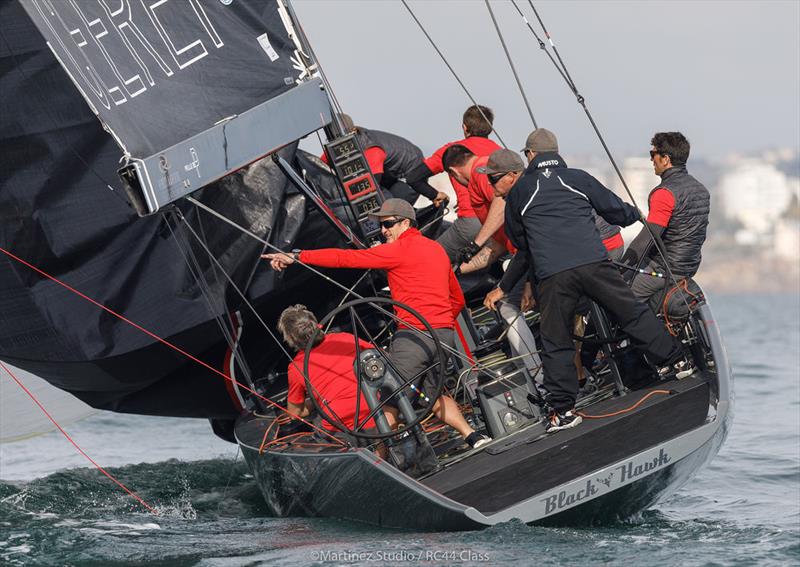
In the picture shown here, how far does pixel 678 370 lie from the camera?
20.6 feet

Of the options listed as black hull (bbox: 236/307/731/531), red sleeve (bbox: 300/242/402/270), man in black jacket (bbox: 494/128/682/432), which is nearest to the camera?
black hull (bbox: 236/307/731/531)

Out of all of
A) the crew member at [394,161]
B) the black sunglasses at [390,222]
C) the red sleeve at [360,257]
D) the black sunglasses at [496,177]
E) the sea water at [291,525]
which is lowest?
the sea water at [291,525]

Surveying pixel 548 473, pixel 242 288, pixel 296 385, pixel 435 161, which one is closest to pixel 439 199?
pixel 435 161

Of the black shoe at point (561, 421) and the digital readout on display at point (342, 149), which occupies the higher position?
the digital readout on display at point (342, 149)

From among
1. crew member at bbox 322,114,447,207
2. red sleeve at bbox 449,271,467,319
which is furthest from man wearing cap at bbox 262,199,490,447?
crew member at bbox 322,114,447,207

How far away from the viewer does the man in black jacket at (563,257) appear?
5.60 meters

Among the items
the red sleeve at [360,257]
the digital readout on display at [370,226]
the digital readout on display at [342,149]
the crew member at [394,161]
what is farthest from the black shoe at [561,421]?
the crew member at [394,161]

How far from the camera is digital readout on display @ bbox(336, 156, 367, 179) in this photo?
692cm

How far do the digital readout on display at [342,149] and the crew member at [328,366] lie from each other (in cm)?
129

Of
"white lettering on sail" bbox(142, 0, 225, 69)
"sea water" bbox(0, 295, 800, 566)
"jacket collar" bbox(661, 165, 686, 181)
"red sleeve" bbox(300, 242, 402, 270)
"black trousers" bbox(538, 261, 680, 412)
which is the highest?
"white lettering on sail" bbox(142, 0, 225, 69)

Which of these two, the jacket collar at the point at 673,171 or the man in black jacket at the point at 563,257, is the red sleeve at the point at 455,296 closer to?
the man in black jacket at the point at 563,257

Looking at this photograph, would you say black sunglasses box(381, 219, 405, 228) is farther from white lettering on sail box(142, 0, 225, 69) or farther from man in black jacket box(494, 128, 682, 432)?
white lettering on sail box(142, 0, 225, 69)

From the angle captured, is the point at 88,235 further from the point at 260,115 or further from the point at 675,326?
the point at 675,326

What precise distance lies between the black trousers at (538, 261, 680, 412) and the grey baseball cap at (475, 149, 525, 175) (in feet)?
1.95
